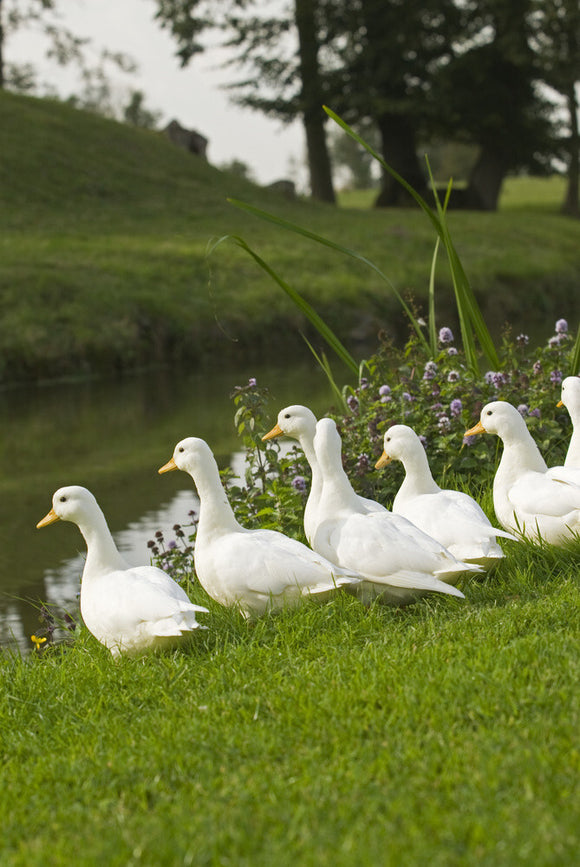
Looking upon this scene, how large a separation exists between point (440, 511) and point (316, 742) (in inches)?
68.6

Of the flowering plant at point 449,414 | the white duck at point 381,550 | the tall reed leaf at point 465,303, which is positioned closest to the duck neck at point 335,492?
the white duck at point 381,550

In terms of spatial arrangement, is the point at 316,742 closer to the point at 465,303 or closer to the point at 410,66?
the point at 465,303

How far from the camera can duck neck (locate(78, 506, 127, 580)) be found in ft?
14.0

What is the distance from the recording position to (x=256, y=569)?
4.05 m

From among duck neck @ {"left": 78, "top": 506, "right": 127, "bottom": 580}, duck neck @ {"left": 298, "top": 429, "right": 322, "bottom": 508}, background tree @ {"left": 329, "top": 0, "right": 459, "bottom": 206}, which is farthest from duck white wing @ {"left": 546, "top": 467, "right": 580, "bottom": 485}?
background tree @ {"left": 329, "top": 0, "right": 459, "bottom": 206}

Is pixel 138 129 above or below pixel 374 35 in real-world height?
below

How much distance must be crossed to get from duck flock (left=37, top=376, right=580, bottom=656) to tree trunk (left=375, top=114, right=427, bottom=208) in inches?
1242

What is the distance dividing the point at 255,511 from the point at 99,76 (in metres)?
33.6

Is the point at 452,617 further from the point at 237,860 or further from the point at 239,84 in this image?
the point at 239,84

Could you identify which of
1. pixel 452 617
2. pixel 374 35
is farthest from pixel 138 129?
pixel 452 617

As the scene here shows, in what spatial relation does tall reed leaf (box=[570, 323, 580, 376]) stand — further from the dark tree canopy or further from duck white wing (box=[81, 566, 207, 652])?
the dark tree canopy

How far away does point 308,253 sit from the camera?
21.4 m

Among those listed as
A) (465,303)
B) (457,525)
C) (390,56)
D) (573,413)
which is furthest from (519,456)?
(390,56)

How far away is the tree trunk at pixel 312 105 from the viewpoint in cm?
3325
